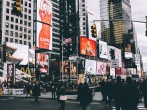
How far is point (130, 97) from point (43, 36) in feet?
188

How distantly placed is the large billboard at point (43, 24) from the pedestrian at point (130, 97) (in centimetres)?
5479

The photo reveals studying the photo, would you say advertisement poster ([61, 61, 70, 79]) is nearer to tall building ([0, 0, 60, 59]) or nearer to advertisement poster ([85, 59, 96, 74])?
advertisement poster ([85, 59, 96, 74])

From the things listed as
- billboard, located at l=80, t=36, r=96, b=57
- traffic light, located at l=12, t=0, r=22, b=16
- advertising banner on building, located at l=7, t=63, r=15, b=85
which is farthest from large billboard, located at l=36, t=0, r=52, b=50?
traffic light, located at l=12, t=0, r=22, b=16

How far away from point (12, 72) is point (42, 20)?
915 inches

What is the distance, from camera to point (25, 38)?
112250 millimetres

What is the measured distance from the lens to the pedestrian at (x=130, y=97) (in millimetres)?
7863

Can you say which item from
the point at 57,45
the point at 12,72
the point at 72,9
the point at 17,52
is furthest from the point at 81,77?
the point at 72,9

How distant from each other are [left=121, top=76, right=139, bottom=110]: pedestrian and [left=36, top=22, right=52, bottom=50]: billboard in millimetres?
54791

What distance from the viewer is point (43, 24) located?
6431 cm

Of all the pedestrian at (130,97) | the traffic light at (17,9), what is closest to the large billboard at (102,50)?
the traffic light at (17,9)

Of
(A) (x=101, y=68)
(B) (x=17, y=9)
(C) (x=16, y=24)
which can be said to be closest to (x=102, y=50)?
(A) (x=101, y=68)

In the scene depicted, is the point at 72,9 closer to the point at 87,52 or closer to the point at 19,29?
the point at 19,29

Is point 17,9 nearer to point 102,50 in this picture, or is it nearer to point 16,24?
point 102,50

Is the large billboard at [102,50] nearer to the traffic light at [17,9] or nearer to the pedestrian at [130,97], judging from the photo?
the traffic light at [17,9]
